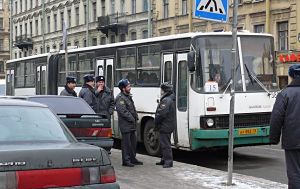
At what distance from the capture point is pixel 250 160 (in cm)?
1346

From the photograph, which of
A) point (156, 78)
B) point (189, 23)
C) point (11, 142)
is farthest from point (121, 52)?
point (189, 23)

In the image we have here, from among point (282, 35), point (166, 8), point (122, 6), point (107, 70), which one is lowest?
point (107, 70)

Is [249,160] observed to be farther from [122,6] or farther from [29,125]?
[122,6]

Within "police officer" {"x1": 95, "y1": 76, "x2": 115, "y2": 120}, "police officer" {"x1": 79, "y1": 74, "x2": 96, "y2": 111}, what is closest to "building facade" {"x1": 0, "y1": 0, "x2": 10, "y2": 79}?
"police officer" {"x1": 79, "y1": 74, "x2": 96, "y2": 111}

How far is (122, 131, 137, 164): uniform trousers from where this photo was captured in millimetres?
11669

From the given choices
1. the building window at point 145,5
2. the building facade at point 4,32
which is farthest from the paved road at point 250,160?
the building facade at point 4,32

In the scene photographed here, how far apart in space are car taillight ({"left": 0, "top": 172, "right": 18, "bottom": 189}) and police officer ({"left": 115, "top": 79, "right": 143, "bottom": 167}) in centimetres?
640

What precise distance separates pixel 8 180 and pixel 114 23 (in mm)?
48949

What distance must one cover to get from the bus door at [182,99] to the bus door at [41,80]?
384 inches

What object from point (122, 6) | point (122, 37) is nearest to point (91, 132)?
point (122, 37)

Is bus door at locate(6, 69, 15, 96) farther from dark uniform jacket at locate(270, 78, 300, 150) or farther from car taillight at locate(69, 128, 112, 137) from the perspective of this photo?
dark uniform jacket at locate(270, 78, 300, 150)

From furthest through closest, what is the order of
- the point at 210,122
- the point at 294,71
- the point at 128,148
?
1. the point at 210,122
2. the point at 128,148
3. the point at 294,71

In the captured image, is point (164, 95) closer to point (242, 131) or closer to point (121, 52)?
point (242, 131)

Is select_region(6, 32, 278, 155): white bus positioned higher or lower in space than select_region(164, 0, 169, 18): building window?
lower
